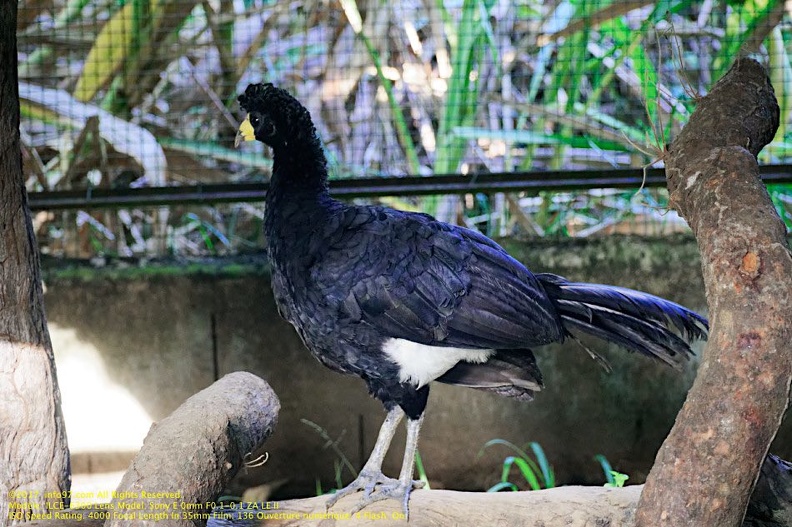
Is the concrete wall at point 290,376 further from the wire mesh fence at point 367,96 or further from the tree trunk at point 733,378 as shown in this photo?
the tree trunk at point 733,378

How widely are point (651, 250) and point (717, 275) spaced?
2396 mm

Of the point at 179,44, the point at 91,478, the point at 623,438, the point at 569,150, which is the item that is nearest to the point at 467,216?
the point at 569,150

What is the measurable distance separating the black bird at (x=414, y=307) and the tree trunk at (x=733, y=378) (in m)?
0.90

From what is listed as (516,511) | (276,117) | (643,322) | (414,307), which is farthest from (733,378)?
(276,117)

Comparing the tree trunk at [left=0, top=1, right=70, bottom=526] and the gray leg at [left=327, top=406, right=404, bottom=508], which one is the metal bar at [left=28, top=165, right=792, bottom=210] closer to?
the gray leg at [left=327, top=406, right=404, bottom=508]

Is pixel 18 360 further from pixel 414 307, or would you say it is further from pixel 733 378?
pixel 733 378

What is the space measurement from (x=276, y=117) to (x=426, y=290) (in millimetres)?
809

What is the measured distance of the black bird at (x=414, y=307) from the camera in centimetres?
284

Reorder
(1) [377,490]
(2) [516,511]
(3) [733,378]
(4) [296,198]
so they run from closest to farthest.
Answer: (3) [733,378] → (2) [516,511] → (1) [377,490] → (4) [296,198]

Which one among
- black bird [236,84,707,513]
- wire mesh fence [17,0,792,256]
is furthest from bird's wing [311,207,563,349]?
wire mesh fence [17,0,792,256]

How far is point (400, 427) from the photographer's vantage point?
4.45m

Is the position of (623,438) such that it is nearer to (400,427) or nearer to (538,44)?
(400,427)

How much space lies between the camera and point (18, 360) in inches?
99.3

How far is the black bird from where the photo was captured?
2840 mm
